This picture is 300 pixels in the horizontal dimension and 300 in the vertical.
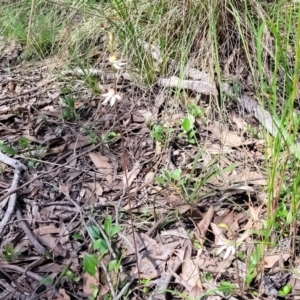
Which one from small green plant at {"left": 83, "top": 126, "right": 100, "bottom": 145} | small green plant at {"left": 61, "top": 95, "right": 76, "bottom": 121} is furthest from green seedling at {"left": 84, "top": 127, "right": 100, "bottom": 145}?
small green plant at {"left": 61, "top": 95, "right": 76, "bottom": 121}

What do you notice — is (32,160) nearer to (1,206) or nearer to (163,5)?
(1,206)

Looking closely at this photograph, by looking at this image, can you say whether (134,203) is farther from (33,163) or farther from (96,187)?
(33,163)

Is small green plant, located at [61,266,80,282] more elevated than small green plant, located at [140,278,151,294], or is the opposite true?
small green plant, located at [140,278,151,294]

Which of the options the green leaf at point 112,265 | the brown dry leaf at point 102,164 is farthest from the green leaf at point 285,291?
the brown dry leaf at point 102,164

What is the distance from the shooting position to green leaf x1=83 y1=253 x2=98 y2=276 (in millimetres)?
1499

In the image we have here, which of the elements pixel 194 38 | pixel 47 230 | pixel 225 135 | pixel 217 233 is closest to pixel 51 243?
pixel 47 230

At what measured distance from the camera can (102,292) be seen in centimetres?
151

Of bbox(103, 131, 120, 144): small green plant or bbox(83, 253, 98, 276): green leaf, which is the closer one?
bbox(83, 253, 98, 276): green leaf

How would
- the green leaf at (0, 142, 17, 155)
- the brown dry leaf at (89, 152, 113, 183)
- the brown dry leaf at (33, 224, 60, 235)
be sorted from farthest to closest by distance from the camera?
the green leaf at (0, 142, 17, 155), the brown dry leaf at (89, 152, 113, 183), the brown dry leaf at (33, 224, 60, 235)

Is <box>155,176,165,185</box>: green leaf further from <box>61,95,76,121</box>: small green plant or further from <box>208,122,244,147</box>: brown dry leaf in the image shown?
<box>61,95,76,121</box>: small green plant

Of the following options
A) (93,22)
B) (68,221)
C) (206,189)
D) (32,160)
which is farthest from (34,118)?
(206,189)

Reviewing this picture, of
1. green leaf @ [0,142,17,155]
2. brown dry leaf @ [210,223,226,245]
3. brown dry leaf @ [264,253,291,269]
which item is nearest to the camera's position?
brown dry leaf @ [264,253,291,269]

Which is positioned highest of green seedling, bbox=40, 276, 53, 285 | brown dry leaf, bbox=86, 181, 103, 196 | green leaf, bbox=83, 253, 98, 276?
green leaf, bbox=83, 253, 98, 276

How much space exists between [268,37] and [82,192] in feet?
3.63
